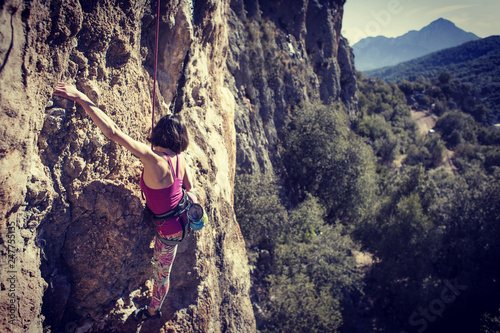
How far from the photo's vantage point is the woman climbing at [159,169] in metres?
2.67

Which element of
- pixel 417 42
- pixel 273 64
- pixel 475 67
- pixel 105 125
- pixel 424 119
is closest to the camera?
pixel 105 125

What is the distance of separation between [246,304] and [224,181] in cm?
262

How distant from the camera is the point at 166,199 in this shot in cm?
316

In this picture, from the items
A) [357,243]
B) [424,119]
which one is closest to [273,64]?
[357,243]

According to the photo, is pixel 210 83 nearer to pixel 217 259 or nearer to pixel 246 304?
pixel 217 259

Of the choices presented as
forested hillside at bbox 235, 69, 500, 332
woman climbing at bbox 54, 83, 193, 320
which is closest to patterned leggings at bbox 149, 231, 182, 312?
woman climbing at bbox 54, 83, 193, 320

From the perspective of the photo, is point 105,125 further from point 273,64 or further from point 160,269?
point 273,64

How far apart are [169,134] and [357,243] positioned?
15.8m

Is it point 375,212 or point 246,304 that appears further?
point 375,212

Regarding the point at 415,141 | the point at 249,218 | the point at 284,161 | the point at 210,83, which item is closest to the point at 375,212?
the point at 284,161

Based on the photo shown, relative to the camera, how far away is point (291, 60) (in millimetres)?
21016

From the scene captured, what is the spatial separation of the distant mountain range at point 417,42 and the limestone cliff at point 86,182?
126 meters

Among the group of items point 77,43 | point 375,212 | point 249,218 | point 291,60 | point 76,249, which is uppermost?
point 291,60

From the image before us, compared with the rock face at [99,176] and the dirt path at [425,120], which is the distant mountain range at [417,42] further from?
the rock face at [99,176]
